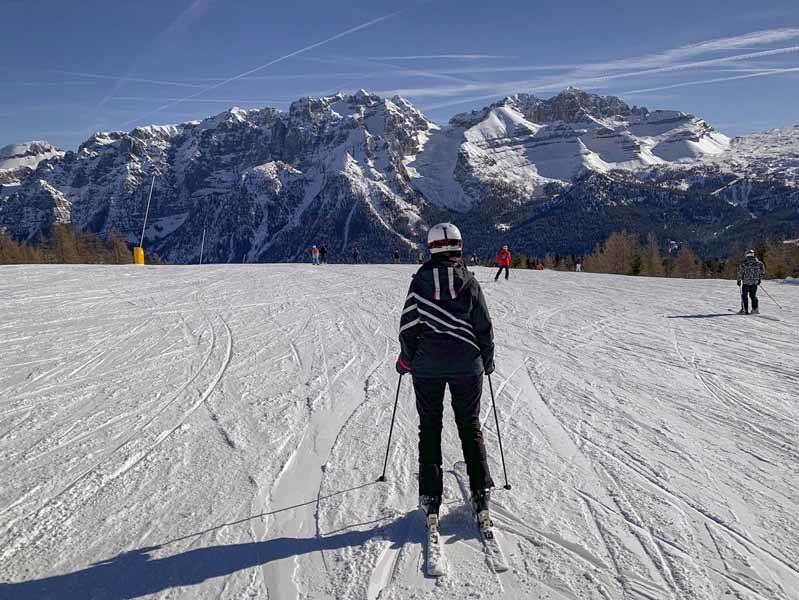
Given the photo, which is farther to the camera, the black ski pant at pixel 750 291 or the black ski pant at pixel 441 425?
the black ski pant at pixel 750 291

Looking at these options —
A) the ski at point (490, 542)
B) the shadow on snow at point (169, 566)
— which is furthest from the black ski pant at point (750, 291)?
the shadow on snow at point (169, 566)

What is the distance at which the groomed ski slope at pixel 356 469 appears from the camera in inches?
141

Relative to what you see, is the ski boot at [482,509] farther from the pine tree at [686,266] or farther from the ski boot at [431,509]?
the pine tree at [686,266]

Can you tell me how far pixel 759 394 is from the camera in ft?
25.1

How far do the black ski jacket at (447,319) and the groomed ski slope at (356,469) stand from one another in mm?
1291

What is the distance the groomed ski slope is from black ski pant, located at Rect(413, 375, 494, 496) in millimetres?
399

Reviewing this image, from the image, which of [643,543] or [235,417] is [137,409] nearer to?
[235,417]

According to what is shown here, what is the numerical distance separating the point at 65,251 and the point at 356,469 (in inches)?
3079

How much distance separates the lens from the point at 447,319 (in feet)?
13.1

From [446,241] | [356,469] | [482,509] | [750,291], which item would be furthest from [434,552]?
[750,291]

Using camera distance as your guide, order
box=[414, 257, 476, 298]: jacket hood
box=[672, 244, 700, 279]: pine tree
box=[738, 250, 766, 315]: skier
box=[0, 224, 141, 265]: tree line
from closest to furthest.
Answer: box=[414, 257, 476, 298]: jacket hood, box=[738, 250, 766, 315]: skier, box=[0, 224, 141, 265]: tree line, box=[672, 244, 700, 279]: pine tree

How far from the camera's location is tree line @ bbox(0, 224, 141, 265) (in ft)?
221

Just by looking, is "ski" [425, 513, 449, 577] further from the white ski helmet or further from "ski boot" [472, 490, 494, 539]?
the white ski helmet

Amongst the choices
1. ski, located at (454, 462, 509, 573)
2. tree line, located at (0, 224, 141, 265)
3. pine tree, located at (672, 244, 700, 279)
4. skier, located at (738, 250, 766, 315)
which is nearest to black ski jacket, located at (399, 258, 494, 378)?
ski, located at (454, 462, 509, 573)
